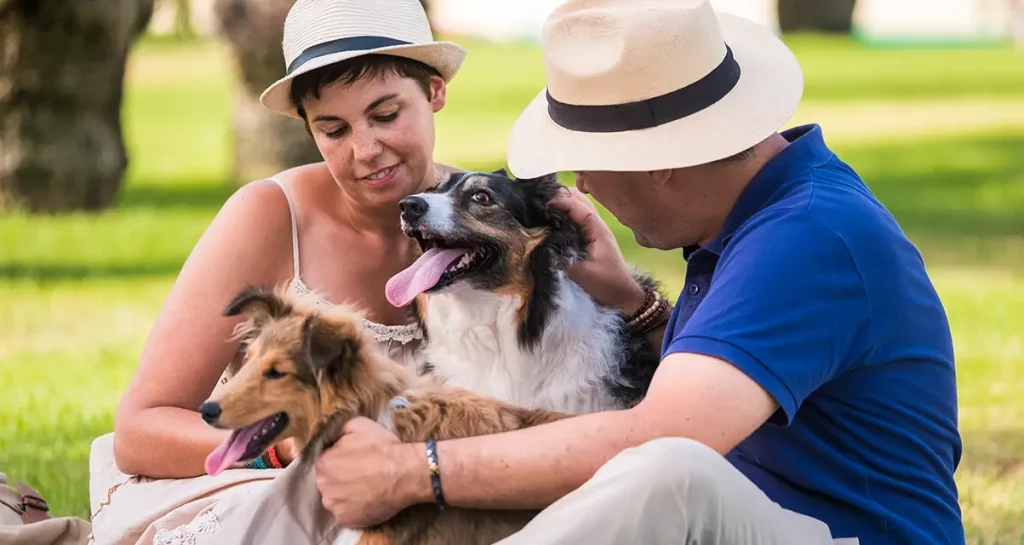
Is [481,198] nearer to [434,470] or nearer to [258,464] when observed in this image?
[258,464]

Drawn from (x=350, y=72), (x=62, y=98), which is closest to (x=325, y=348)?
(x=350, y=72)

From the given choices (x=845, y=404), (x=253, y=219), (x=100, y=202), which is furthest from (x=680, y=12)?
(x=100, y=202)

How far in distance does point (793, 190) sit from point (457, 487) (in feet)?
3.05

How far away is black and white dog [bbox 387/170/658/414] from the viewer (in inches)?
174

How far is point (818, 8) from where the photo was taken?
37.1 meters

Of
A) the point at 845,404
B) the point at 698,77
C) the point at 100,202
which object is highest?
the point at 698,77

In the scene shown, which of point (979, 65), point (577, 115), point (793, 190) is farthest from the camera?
point (979, 65)

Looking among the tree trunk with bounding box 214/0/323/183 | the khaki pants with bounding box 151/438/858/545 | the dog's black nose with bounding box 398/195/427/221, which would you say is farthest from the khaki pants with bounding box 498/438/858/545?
the tree trunk with bounding box 214/0/323/183

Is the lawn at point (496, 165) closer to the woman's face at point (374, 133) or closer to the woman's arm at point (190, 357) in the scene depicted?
the woman's arm at point (190, 357)

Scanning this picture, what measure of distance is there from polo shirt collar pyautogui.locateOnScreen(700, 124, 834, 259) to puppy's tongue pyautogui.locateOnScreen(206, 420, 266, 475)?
3.54ft

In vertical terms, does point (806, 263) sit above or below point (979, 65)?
above

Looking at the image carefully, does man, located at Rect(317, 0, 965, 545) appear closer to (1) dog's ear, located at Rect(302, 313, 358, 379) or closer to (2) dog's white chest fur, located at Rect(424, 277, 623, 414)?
(1) dog's ear, located at Rect(302, 313, 358, 379)

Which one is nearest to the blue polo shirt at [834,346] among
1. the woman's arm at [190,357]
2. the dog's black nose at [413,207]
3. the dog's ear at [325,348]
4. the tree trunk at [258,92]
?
the dog's ear at [325,348]

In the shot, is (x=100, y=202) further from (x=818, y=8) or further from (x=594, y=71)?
(x=818, y=8)
